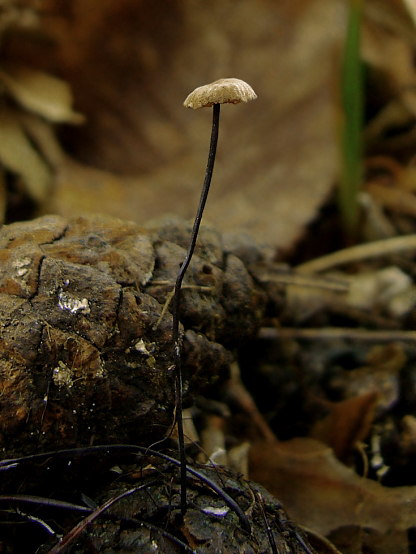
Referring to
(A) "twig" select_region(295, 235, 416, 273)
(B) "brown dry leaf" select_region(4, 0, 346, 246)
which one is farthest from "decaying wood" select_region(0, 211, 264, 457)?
(B) "brown dry leaf" select_region(4, 0, 346, 246)

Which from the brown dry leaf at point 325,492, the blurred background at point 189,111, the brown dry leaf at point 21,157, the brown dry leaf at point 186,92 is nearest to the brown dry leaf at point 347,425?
the brown dry leaf at point 325,492

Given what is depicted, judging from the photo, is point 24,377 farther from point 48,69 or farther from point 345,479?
point 48,69

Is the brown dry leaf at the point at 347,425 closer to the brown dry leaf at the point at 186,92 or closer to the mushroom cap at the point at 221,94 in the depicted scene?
the mushroom cap at the point at 221,94

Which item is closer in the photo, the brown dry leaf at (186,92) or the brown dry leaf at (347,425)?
the brown dry leaf at (347,425)

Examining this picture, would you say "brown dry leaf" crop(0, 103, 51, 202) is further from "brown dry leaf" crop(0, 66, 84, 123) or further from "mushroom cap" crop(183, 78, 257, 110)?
"mushroom cap" crop(183, 78, 257, 110)

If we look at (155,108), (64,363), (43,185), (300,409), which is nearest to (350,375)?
(300,409)

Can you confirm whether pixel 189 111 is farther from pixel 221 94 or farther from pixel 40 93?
pixel 221 94
